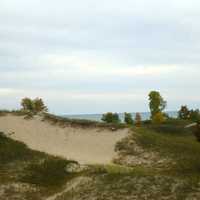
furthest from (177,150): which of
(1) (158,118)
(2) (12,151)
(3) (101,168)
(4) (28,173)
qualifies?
(1) (158,118)

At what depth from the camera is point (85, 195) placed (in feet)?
65.2

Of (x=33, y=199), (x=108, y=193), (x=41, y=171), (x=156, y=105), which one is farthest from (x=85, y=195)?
(x=156, y=105)

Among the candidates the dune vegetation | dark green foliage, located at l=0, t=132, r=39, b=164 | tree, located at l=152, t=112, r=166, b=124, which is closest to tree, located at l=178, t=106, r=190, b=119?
tree, located at l=152, t=112, r=166, b=124

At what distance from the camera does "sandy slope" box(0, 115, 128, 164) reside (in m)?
29.9

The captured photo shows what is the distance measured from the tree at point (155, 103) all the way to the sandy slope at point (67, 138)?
3647cm

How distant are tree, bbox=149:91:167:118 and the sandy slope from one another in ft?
120

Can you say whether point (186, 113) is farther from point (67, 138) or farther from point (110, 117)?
point (67, 138)

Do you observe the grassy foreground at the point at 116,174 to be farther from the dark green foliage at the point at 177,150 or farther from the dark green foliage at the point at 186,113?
the dark green foliage at the point at 186,113

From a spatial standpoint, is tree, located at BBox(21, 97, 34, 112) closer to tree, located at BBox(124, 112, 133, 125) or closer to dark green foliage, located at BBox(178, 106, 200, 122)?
tree, located at BBox(124, 112, 133, 125)

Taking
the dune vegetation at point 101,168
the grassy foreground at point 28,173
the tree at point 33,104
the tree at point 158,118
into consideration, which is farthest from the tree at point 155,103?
the grassy foreground at point 28,173

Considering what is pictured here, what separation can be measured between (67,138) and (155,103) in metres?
39.8

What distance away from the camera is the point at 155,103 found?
71375 mm

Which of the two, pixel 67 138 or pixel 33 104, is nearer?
pixel 67 138

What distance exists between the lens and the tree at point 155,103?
70500 millimetres
